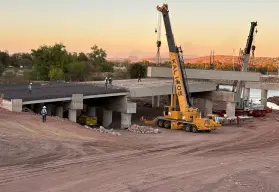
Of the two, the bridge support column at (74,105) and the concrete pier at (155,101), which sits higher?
the bridge support column at (74,105)

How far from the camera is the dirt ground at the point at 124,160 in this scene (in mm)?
19234

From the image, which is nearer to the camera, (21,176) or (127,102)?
(21,176)

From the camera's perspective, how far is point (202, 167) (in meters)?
23.7

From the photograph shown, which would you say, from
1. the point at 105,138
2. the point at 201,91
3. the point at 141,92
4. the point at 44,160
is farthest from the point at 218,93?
the point at 44,160

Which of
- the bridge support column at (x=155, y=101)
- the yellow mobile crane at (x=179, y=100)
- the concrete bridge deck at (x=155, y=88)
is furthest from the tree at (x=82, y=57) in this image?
the yellow mobile crane at (x=179, y=100)

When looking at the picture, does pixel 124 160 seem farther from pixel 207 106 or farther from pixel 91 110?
pixel 207 106

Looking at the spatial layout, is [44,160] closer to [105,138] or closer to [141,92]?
[105,138]

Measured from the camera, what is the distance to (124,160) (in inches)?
956

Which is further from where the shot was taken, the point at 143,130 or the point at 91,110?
the point at 91,110

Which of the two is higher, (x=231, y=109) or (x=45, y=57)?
(x=45, y=57)

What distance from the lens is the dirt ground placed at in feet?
63.1

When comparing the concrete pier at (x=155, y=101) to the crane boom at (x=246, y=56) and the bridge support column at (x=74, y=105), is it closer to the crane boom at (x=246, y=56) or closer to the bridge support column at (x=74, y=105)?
the crane boom at (x=246, y=56)

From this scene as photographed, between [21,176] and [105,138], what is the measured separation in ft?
37.2

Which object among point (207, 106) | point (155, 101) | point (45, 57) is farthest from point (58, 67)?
point (207, 106)
